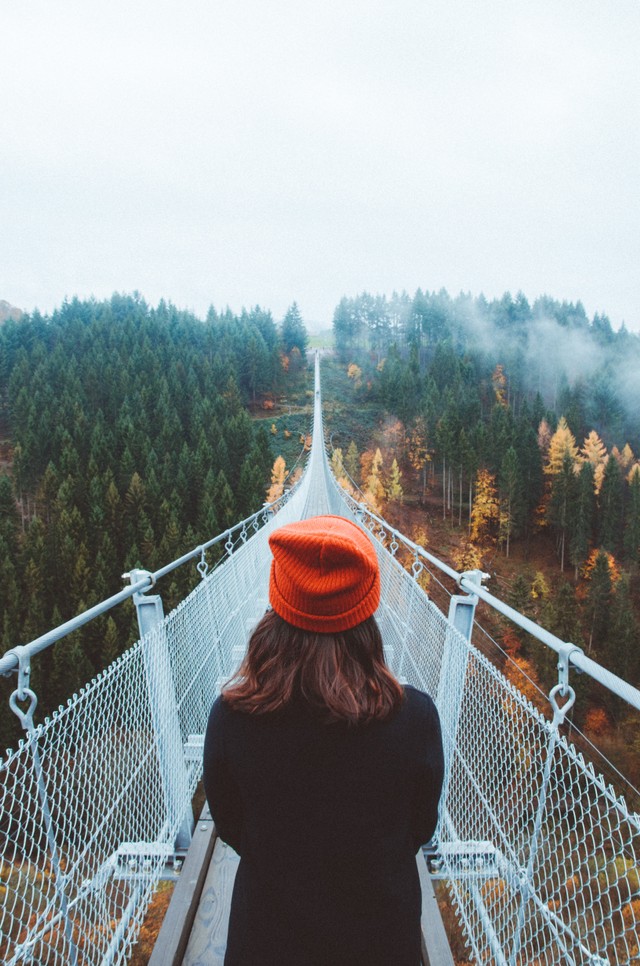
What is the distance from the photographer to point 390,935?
84 centimetres

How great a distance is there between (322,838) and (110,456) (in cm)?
4113

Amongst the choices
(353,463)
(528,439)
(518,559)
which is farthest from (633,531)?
(353,463)

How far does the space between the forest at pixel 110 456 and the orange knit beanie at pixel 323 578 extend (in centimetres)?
1769

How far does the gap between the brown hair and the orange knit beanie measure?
0.04 m

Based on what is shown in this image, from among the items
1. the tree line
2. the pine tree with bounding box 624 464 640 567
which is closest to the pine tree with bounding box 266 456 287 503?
the tree line

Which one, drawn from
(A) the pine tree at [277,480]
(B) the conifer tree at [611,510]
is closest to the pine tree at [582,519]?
(B) the conifer tree at [611,510]

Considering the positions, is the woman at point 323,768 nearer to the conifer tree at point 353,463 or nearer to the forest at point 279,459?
the forest at point 279,459

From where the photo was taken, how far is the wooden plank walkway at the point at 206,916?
1.50 meters

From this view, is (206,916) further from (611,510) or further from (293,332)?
(293,332)

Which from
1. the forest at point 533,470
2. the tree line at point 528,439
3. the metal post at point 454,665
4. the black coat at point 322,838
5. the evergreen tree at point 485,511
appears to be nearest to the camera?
the black coat at point 322,838

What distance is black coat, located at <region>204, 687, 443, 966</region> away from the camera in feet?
2.68

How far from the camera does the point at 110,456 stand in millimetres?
38906

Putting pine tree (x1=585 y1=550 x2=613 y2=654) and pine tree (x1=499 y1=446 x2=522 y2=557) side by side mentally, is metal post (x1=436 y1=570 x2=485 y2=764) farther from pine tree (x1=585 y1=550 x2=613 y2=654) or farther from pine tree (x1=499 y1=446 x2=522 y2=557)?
pine tree (x1=499 y1=446 x2=522 y2=557)

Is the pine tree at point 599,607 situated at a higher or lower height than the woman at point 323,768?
lower
